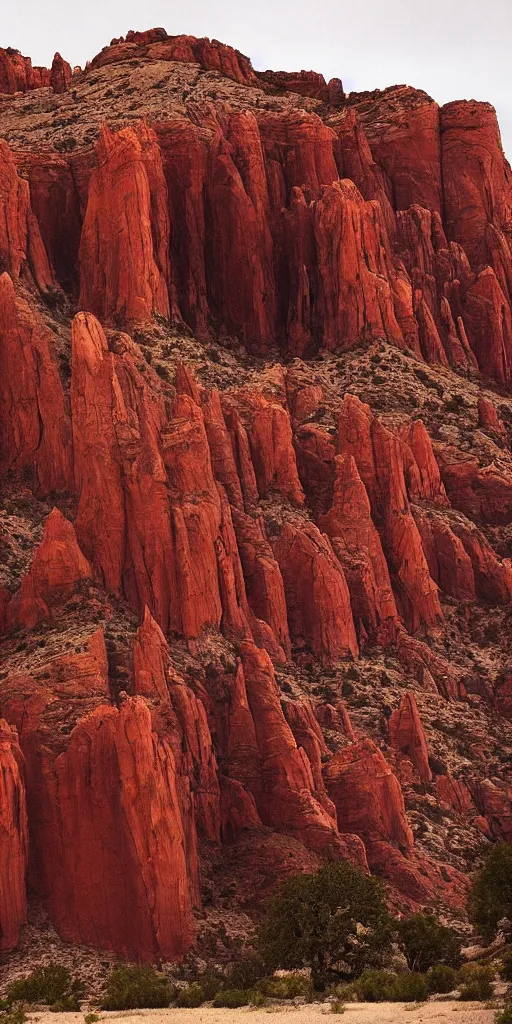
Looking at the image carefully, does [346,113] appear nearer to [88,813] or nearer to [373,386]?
[373,386]

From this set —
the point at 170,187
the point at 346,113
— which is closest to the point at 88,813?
the point at 170,187

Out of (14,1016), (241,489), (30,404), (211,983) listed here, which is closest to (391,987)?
(211,983)

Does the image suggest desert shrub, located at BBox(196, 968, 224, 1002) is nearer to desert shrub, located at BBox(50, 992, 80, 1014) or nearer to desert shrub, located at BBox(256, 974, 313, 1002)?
desert shrub, located at BBox(256, 974, 313, 1002)

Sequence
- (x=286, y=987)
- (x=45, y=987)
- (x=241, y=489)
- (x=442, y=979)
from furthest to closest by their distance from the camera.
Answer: (x=241, y=489)
(x=45, y=987)
(x=286, y=987)
(x=442, y=979)

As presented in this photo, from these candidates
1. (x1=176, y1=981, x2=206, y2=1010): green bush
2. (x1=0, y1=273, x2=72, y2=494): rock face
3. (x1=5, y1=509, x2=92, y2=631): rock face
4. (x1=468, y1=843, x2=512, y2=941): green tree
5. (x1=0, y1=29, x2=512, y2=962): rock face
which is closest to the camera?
(x1=176, y1=981, x2=206, y2=1010): green bush

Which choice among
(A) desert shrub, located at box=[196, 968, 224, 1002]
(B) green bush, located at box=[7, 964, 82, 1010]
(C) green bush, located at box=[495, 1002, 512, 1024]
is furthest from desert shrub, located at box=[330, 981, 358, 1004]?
(C) green bush, located at box=[495, 1002, 512, 1024]

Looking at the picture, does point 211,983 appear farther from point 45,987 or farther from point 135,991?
point 45,987
